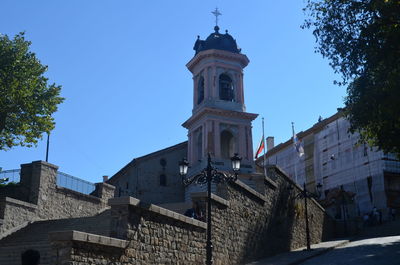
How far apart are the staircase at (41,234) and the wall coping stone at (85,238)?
3657 mm

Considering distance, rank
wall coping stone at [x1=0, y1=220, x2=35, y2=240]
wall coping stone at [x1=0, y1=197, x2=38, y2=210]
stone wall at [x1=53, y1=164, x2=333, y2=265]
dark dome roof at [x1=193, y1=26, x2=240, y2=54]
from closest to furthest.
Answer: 1. stone wall at [x1=53, y1=164, x2=333, y2=265]
2. wall coping stone at [x1=0, y1=220, x2=35, y2=240]
3. wall coping stone at [x1=0, y1=197, x2=38, y2=210]
4. dark dome roof at [x1=193, y1=26, x2=240, y2=54]

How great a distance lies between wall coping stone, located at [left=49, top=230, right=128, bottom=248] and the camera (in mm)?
10375

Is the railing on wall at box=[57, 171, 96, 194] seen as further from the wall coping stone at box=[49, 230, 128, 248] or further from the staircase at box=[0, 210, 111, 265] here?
the wall coping stone at box=[49, 230, 128, 248]

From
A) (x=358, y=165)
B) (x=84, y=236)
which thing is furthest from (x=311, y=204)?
(x=358, y=165)

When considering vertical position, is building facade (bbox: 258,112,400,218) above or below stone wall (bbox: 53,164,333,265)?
above

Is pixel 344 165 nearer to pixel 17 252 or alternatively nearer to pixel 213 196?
pixel 213 196

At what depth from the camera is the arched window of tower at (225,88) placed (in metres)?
42.8

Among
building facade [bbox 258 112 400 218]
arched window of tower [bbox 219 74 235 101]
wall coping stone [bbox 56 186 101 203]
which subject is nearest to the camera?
wall coping stone [bbox 56 186 101 203]

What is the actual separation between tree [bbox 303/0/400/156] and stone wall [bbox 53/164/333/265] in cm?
522

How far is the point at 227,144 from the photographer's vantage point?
43938mm

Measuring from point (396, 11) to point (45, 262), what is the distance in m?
13.7

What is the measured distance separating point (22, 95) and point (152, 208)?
15.0 m

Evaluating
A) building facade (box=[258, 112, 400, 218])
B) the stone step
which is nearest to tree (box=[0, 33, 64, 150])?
the stone step

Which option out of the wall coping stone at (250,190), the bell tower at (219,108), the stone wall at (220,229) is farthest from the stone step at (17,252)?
the bell tower at (219,108)
